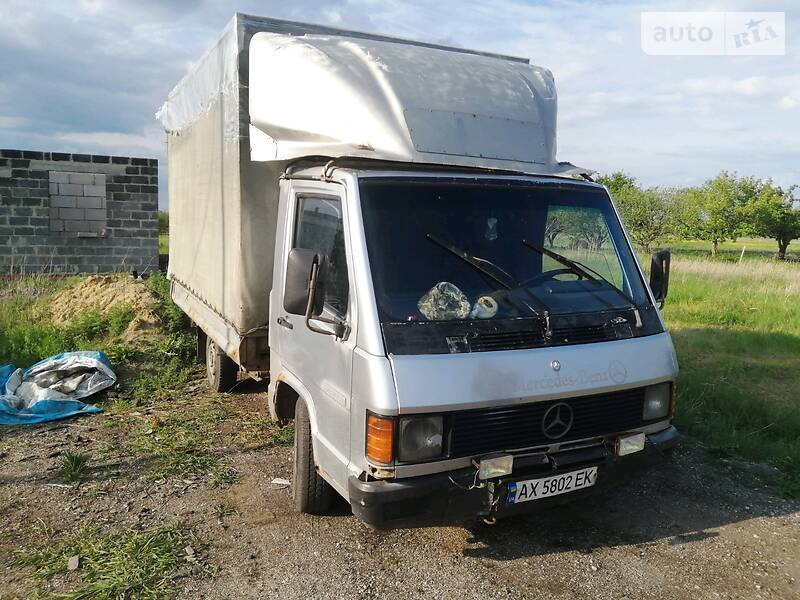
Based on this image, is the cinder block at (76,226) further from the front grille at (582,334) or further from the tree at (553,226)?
the front grille at (582,334)

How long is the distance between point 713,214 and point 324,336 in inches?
1538

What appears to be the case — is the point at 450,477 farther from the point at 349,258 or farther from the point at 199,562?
the point at 199,562

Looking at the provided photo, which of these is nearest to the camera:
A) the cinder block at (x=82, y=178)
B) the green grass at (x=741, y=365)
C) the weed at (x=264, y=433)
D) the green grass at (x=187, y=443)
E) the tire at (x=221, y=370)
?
the green grass at (x=187, y=443)

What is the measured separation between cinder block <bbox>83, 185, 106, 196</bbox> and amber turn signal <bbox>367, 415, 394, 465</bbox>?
13.1 meters

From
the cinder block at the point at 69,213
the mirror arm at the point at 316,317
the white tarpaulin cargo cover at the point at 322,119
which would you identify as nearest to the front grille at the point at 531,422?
the mirror arm at the point at 316,317

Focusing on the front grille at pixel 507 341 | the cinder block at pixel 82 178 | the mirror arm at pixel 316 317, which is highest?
the cinder block at pixel 82 178

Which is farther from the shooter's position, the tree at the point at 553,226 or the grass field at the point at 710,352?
the grass field at the point at 710,352

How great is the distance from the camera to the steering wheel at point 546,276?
352 cm

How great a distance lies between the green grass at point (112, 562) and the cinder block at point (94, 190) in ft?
38.5

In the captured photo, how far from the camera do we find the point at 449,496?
3.07 meters

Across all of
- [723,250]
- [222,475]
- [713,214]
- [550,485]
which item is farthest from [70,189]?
[723,250]

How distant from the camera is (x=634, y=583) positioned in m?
3.41

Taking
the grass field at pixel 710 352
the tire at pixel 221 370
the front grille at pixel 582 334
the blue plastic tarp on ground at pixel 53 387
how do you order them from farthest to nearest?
the tire at pixel 221 370
the blue plastic tarp on ground at pixel 53 387
the grass field at pixel 710 352
the front grille at pixel 582 334

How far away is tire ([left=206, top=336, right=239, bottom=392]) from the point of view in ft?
21.2
